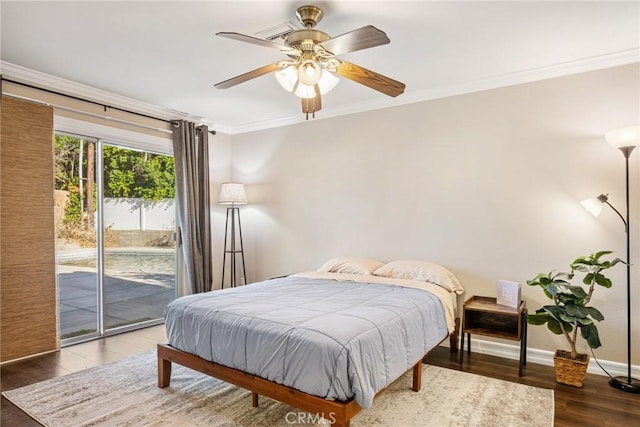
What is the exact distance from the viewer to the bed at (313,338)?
1934 millimetres

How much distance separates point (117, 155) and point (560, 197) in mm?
4501

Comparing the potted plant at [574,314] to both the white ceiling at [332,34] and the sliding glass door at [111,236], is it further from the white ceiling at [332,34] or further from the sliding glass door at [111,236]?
the sliding glass door at [111,236]

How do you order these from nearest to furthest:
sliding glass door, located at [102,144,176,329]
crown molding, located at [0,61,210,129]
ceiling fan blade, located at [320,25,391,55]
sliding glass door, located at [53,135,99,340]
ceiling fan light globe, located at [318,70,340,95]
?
ceiling fan blade, located at [320,25,391,55] → ceiling fan light globe, located at [318,70,340,95] → crown molding, located at [0,61,210,129] → sliding glass door, located at [53,135,99,340] → sliding glass door, located at [102,144,176,329]

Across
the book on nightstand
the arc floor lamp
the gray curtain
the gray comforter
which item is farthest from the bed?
the gray curtain

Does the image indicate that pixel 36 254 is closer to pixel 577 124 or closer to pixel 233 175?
pixel 233 175

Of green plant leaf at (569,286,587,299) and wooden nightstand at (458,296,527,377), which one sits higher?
green plant leaf at (569,286,587,299)

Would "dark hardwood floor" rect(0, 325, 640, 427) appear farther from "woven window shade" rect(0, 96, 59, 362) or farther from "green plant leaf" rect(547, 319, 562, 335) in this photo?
"green plant leaf" rect(547, 319, 562, 335)

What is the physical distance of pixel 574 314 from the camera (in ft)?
9.23

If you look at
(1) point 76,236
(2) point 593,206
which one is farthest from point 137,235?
(2) point 593,206

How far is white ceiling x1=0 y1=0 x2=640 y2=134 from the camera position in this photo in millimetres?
2381

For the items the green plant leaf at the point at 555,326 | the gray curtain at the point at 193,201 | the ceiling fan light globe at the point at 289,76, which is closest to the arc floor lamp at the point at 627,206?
the green plant leaf at the point at 555,326

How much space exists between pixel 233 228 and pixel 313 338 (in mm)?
3414

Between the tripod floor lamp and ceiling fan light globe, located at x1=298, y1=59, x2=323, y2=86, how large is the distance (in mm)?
2766

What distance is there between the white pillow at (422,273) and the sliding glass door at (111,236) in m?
2.76
